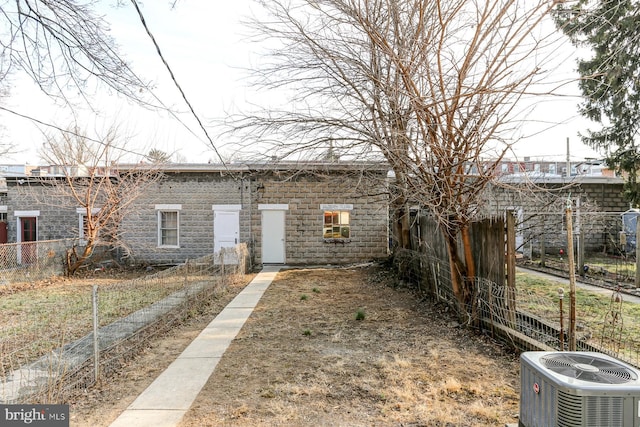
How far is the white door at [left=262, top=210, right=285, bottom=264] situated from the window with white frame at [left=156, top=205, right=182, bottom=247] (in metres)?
3.71

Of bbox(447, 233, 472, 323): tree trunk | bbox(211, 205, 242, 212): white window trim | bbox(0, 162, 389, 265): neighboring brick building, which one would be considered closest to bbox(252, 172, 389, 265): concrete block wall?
bbox(0, 162, 389, 265): neighboring brick building

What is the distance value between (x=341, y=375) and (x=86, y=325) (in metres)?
5.13

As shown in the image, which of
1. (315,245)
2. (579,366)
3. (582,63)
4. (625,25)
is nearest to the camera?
(579,366)

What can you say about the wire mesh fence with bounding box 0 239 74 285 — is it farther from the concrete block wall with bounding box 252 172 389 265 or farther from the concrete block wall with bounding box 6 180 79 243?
the concrete block wall with bounding box 252 172 389 265

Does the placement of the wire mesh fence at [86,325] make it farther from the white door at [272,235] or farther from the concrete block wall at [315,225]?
the concrete block wall at [315,225]

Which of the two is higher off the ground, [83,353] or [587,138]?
[587,138]

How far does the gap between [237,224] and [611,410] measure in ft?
49.5

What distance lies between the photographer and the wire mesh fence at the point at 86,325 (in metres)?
4.19

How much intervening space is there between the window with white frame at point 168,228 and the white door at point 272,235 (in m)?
3.71

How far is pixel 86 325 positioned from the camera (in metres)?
7.09

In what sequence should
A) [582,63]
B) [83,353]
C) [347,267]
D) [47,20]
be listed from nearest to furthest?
1. [47,20]
2. [83,353]
3. [582,63]
4. [347,267]

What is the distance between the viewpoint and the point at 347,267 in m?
15.4

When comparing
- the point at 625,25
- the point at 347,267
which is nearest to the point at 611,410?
the point at 625,25

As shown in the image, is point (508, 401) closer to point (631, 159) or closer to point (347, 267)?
point (347, 267)
